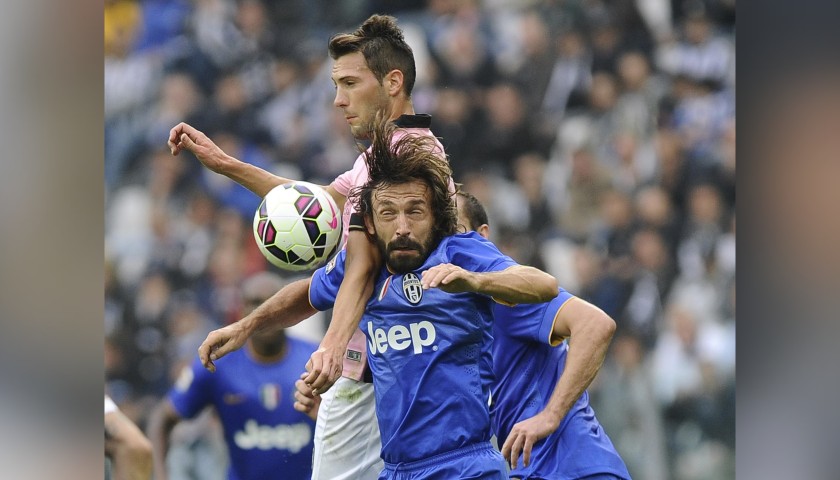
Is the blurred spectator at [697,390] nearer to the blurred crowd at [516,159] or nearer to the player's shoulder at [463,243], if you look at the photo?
the blurred crowd at [516,159]

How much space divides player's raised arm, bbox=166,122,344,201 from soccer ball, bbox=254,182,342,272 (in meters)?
0.21

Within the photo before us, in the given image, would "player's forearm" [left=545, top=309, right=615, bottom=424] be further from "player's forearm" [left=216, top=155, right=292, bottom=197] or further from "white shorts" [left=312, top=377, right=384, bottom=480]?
"player's forearm" [left=216, top=155, right=292, bottom=197]

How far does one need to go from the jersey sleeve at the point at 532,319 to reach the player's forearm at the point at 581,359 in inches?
3.9

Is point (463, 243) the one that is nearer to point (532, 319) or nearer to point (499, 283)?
point (499, 283)

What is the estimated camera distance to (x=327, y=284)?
13.0ft

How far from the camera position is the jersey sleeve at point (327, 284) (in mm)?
3948

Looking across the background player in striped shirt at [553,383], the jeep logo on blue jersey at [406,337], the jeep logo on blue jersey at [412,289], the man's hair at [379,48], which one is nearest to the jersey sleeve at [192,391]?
the man's hair at [379,48]

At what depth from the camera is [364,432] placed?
14.0 feet
